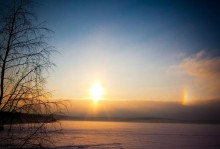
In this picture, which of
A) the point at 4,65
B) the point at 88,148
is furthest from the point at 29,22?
→ the point at 88,148

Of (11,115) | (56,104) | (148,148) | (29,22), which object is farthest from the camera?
(148,148)

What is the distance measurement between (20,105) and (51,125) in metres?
0.84

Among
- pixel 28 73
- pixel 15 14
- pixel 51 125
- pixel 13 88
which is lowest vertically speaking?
pixel 51 125

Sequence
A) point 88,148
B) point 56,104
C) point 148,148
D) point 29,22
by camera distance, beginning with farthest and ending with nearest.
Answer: point 148,148 < point 88,148 < point 29,22 < point 56,104

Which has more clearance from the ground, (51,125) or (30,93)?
(30,93)

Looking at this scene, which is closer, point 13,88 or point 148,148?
point 13,88

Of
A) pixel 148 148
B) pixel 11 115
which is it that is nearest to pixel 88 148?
pixel 148 148

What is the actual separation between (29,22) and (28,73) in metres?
1.00

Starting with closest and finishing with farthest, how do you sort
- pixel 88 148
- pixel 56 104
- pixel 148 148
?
1. pixel 56 104
2. pixel 88 148
3. pixel 148 148

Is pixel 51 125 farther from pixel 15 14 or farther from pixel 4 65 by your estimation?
pixel 15 14

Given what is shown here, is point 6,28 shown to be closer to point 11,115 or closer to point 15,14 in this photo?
point 15,14

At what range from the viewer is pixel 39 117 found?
379cm

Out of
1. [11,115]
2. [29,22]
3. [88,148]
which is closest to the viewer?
[11,115]

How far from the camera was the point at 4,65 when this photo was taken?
12.4ft
